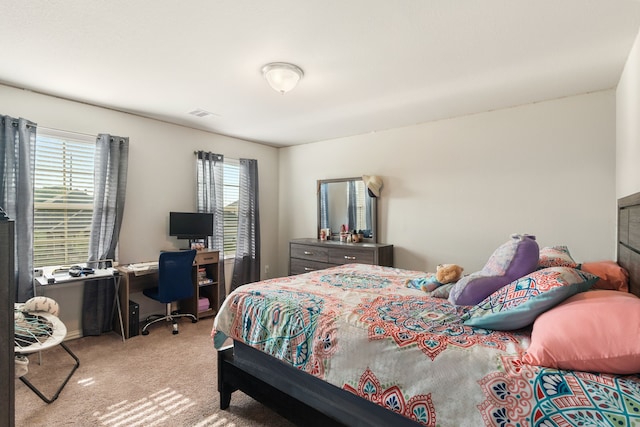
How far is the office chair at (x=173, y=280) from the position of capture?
3.54 meters

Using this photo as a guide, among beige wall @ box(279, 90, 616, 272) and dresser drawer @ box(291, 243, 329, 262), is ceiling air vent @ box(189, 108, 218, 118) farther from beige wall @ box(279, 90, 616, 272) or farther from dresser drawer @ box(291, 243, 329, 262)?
dresser drawer @ box(291, 243, 329, 262)

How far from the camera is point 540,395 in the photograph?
1.09 metres

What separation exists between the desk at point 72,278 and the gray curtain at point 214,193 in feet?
3.99

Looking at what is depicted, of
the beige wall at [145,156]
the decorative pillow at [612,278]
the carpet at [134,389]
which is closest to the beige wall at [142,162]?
the beige wall at [145,156]

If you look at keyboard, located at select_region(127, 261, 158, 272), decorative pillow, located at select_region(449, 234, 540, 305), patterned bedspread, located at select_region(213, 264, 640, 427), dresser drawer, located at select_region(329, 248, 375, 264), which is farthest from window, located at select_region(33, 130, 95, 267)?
decorative pillow, located at select_region(449, 234, 540, 305)

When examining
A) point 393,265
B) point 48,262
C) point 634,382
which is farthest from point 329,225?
point 634,382

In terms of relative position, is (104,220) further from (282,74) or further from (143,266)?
(282,74)

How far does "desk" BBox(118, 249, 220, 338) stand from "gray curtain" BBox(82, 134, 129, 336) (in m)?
0.20

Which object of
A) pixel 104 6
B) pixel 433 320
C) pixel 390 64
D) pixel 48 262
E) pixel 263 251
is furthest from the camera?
pixel 263 251

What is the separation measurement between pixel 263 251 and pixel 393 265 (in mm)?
2241

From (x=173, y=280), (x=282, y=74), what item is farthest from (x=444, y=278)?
(x=173, y=280)

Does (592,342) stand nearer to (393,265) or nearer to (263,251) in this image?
(393,265)

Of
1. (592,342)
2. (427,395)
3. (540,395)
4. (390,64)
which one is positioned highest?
(390,64)

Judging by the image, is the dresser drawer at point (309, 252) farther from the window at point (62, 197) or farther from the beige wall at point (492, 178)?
the window at point (62, 197)
